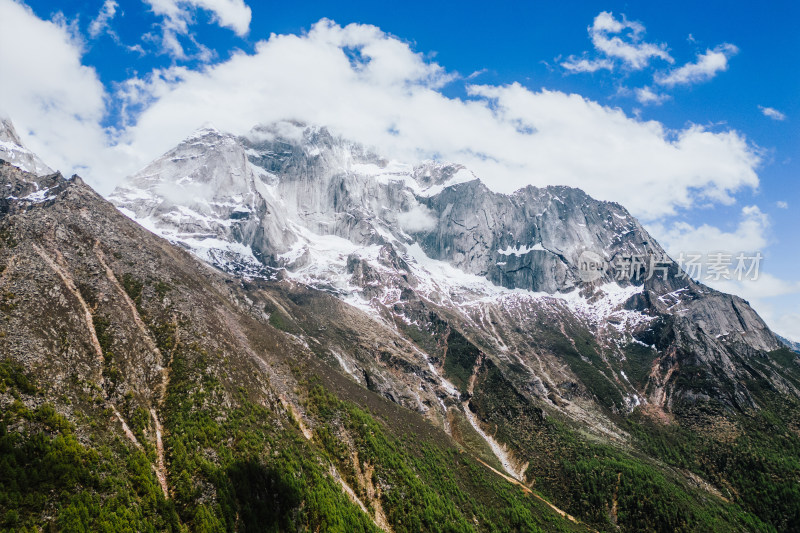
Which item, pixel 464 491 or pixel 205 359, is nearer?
pixel 205 359

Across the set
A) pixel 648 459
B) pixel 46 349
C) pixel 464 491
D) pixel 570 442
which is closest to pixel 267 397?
pixel 46 349

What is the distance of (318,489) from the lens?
6316 centimetres

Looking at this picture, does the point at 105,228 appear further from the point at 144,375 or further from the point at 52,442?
the point at 52,442

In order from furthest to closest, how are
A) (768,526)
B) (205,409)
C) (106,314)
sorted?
(768,526) → (106,314) → (205,409)

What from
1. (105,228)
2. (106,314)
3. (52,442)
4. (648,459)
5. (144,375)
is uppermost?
(105,228)

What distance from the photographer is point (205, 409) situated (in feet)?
205

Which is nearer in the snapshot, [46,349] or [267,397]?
[46,349]

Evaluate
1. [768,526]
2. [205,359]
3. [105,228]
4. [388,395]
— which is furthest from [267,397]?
[768,526]

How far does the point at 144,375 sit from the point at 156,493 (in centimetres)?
2379

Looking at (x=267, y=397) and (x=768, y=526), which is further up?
(x=267, y=397)

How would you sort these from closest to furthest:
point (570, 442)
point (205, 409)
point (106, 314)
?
point (205, 409)
point (106, 314)
point (570, 442)

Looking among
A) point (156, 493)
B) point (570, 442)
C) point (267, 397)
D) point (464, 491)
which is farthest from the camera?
point (570, 442)

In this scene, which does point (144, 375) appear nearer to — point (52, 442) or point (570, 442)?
point (52, 442)

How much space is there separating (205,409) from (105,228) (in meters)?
60.8
